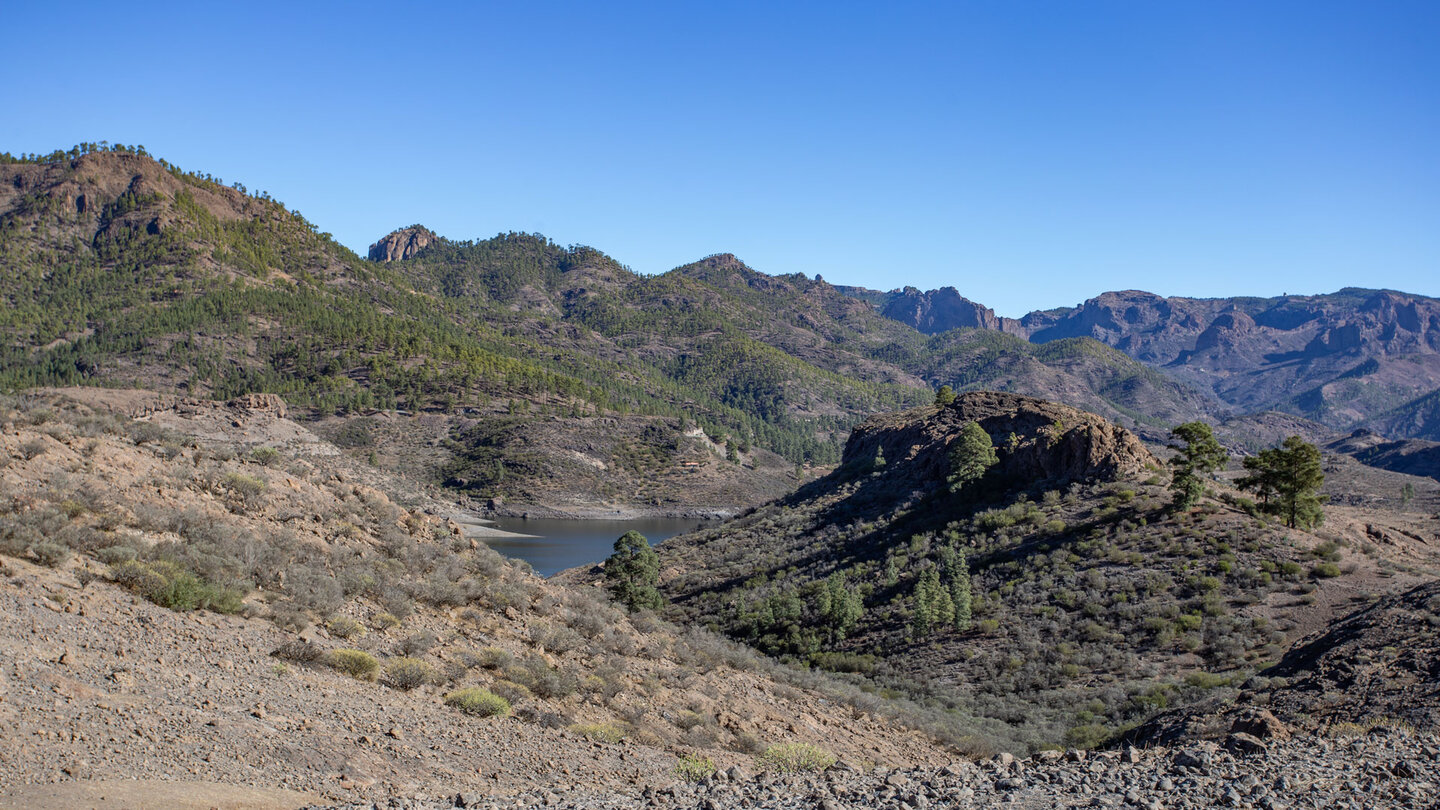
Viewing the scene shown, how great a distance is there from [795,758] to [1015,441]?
39191mm

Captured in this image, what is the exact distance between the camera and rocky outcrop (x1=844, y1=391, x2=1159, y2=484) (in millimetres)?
41031

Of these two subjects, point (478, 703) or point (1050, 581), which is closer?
point (478, 703)

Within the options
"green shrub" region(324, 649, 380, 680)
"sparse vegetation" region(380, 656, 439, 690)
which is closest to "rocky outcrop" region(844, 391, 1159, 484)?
"sparse vegetation" region(380, 656, 439, 690)

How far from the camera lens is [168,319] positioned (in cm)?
12444

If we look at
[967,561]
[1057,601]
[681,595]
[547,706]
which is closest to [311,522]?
[547,706]

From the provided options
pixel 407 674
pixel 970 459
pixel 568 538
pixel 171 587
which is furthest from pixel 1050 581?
pixel 568 538

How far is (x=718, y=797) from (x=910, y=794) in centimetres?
211

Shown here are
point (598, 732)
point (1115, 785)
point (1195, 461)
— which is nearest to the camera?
point (1115, 785)

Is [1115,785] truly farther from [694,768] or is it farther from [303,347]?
[303,347]

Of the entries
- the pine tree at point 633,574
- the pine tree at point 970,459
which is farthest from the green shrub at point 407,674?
the pine tree at point 970,459

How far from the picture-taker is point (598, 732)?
11711 millimetres

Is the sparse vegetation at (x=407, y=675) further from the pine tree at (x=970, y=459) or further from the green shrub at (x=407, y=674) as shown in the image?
the pine tree at (x=970, y=459)

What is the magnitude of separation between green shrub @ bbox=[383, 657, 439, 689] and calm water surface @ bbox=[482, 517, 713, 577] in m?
54.3

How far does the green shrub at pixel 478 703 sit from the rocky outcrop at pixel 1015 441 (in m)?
35.5
